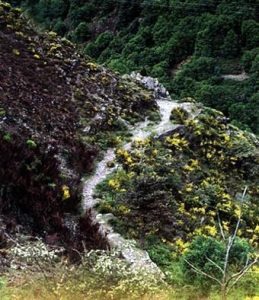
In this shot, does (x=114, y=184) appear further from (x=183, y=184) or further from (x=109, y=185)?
(x=183, y=184)

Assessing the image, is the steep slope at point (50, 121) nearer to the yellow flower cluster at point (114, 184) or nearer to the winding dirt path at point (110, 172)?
the winding dirt path at point (110, 172)

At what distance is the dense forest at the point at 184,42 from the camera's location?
275ft

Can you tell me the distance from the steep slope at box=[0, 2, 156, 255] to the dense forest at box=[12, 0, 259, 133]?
142ft

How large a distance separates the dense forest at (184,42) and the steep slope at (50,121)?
43.2m

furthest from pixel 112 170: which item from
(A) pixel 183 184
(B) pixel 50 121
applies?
(B) pixel 50 121

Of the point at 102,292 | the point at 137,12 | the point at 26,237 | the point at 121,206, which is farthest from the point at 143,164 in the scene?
the point at 137,12

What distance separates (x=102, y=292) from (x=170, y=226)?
36.9ft

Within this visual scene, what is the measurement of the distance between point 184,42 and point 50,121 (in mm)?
72982

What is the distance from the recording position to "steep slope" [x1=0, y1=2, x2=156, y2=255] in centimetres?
2103

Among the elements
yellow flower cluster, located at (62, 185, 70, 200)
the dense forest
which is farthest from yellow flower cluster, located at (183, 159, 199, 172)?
the dense forest

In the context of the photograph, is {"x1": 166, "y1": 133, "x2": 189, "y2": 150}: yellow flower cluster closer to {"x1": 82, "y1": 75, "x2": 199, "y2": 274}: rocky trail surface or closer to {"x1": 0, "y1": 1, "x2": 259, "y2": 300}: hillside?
{"x1": 0, "y1": 1, "x2": 259, "y2": 300}: hillside

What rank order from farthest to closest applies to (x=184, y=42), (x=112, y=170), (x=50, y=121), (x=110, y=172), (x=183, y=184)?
1. (x=184, y=42)
2. (x=50, y=121)
3. (x=183, y=184)
4. (x=112, y=170)
5. (x=110, y=172)

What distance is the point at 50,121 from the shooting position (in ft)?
89.5

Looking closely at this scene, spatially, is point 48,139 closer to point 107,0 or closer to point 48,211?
point 48,211
